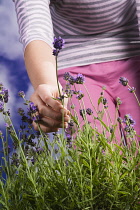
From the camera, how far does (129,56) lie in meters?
1.37

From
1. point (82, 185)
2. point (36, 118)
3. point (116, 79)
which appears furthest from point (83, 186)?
point (116, 79)

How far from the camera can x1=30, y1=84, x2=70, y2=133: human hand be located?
0.87 meters

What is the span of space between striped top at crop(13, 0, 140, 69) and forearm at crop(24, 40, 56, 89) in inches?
8.7

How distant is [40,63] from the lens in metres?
1.07

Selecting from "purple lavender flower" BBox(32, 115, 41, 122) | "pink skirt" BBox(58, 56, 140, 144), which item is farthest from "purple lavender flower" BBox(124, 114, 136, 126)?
"pink skirt" BBox(58, 56, 140, 144)

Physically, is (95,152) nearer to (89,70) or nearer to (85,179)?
(85,179)

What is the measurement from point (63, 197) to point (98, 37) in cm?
76

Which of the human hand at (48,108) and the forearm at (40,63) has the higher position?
the forearm at (40,63)

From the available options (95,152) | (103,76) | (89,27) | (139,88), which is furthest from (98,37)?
(95,152)

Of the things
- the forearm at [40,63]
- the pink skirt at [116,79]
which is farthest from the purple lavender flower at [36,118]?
the pink skirt at [116,79]

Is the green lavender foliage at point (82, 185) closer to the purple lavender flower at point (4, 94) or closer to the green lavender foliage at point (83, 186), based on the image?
the green lavender foliage at point (83, 186)

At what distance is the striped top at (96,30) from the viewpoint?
1.31m

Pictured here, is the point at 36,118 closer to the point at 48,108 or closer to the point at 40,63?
the point at 48,108

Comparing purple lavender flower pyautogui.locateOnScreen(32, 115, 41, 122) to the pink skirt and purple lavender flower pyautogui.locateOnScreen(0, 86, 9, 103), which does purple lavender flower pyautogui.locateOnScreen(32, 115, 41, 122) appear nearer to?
purple lavender flower pyautogui.locateOnScreen(0, 86, 9, 103)
